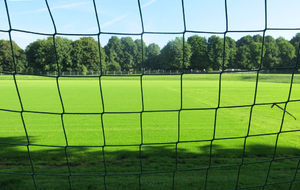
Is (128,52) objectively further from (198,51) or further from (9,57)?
(9,57)

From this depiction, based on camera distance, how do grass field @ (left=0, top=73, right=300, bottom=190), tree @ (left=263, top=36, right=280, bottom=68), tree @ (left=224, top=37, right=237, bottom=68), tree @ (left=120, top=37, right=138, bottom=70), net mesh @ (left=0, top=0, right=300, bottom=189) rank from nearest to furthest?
net mesh @ (left=0, top=0, right=300, bottom=189), grass field @ (left=0, top=73, right=300, bottom=190), tree @ (left=120, top=37, right=138, bottom=70), tree @ (left=224, top=37, right=237, bottom=68), tree @ (left=263, top=36, right=280, bottom=68)

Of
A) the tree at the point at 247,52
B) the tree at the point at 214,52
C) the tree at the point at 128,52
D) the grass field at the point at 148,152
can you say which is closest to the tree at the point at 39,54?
the grass field at the point at 148,152

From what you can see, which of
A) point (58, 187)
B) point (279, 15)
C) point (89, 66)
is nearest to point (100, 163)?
point (58, 187)

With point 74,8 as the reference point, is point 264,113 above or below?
below

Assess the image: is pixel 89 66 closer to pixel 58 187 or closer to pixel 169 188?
pixel 58 187

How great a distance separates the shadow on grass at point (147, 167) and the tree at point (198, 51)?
983mm

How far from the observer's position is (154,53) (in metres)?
2.46

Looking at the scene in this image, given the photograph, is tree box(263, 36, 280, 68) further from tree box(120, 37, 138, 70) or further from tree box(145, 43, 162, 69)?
tree box(120, 37, 138, 70)

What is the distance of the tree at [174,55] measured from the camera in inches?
95.8

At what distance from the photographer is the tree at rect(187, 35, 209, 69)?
2492 millimetres

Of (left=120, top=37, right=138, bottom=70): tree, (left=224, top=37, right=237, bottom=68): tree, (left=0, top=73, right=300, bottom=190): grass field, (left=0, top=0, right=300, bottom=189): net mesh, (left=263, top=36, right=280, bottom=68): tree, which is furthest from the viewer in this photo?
(left=263, top=36, right=280, bottom=68): tree

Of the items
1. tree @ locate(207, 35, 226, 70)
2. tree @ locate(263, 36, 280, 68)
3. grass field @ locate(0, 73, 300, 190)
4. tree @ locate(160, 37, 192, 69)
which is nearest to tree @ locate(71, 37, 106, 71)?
grass field @ locate(0, 73, 300, 190)

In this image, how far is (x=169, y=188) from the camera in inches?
84.7

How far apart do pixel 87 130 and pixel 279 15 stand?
398 centimetres
